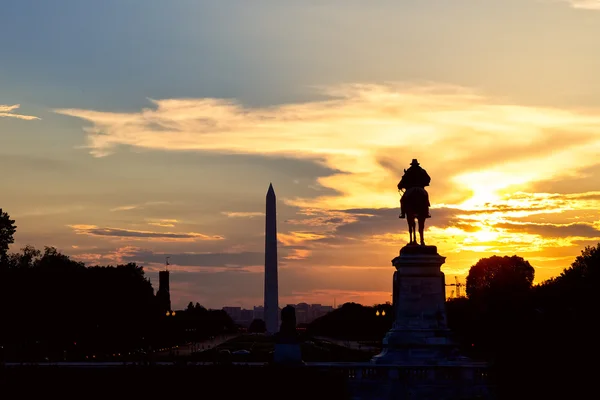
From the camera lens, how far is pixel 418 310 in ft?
197

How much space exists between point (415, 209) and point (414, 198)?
66 cm

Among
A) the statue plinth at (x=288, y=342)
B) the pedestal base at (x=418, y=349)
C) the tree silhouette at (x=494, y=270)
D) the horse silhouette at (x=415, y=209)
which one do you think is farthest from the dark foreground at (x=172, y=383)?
the tree silhouette at (x=494, y=270)

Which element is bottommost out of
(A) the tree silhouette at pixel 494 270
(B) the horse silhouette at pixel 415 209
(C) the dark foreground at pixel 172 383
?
(C) the dark foreground at pixel 172 383

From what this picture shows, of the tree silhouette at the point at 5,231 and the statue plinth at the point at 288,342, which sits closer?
the statue plinth at the point at 288,342

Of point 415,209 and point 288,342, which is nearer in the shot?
point 288,342

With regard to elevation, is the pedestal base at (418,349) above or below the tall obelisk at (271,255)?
below

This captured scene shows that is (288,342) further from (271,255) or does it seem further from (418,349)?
(271,255)

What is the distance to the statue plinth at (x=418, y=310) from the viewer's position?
58.6 metres

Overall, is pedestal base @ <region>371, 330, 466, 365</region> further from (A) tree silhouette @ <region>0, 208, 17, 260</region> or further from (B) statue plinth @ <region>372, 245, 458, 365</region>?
(A) tree silhouette @ <region>0, 208, 17, 260</region>

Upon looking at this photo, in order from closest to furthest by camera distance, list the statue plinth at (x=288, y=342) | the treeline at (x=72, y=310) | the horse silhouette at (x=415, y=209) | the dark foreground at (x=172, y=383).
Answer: the dark foreground at (x=172, y=383) → the statue plinth at (x=288, y=342) → the horse silhouette at (x=415, y=209) → the treeline at (x=72, y=310)

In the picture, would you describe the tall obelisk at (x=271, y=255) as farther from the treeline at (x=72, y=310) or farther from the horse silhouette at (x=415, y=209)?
the horse silhouette at (x=415, y=209)

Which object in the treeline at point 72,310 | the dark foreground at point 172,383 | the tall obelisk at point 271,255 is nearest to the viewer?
the dark foreground at point 172,383

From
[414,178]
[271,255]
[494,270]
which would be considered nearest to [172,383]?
[414,178]

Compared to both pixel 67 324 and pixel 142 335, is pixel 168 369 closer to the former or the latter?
pixel 67 324
